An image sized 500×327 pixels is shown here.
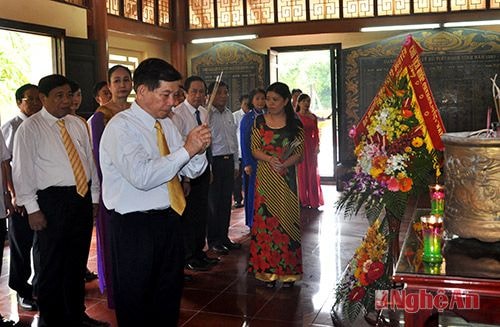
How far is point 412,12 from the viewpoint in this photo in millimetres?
7410

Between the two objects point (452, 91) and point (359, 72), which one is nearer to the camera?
point (452, 91)

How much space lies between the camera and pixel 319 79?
8578mm

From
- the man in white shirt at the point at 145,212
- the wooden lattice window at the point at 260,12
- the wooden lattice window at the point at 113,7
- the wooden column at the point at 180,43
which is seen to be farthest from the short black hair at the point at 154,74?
the wooden column at the point at 180,43

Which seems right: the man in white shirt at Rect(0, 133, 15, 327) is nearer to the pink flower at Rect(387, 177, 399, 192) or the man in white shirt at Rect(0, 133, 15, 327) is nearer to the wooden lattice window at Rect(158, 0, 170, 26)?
the pink flower at Rect(387, 177, 399, 192)

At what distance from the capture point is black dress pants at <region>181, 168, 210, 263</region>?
4051 millimetres

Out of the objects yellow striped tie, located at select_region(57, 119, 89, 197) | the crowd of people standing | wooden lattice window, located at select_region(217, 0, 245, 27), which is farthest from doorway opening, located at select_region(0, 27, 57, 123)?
yellow striped tie, located at select_region(57, 119, 89, 197)

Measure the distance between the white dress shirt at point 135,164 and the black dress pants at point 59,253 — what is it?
707 millimetres

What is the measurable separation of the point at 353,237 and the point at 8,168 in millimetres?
2985

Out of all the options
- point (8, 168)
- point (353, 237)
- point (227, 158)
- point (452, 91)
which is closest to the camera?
point (8, 168)

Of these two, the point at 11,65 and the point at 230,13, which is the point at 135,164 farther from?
the point at 230,13

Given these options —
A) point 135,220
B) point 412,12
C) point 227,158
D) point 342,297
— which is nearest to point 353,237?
point 227,158

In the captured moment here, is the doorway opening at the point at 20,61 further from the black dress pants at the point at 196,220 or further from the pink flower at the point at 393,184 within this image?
the pink flower at the point at 393,184

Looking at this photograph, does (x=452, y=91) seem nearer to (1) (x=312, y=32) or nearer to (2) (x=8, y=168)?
(1) (x=312, y=32)

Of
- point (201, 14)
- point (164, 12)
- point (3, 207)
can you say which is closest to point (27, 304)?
point (3, 207)
